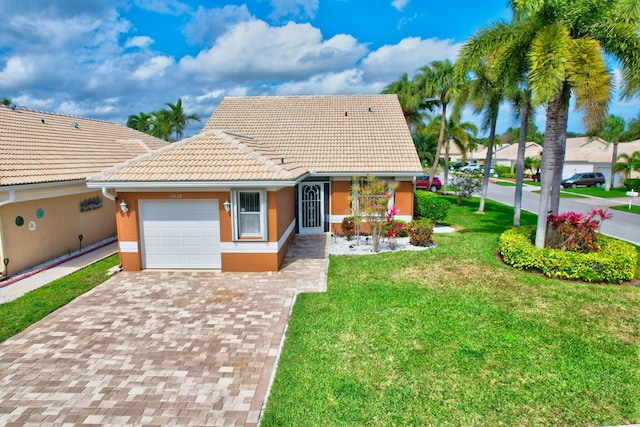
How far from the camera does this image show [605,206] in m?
26.8

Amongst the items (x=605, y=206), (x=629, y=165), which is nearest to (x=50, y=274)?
(x=605, y=206)

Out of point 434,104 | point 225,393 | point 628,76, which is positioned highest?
point 434,104

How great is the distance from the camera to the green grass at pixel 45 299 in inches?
323

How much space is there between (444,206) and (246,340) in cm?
1351

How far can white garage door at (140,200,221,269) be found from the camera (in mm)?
11516

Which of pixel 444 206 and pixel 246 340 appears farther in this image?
pixel 444 206

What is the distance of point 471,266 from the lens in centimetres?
1199

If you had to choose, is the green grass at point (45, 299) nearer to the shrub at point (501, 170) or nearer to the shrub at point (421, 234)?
the shrub at point (421, 234)

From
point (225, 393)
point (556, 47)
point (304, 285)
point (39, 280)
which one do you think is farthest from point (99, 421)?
point (556, 47)

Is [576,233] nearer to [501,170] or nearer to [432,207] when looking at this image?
[432,207]

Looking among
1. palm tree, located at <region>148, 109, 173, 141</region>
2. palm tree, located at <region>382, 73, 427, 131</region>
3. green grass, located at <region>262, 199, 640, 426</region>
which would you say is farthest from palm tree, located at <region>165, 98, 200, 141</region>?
green grass, located at <region>262, 199, 640, 426</region>

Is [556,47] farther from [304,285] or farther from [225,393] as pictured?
[225,393]

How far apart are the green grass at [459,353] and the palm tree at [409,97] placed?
901 inches

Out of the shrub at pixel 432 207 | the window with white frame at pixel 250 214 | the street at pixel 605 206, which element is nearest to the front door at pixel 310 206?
the shrub at pixel 432 207
